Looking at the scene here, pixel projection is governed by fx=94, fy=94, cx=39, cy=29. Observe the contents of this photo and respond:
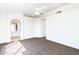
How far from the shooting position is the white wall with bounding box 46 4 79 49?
5.11m

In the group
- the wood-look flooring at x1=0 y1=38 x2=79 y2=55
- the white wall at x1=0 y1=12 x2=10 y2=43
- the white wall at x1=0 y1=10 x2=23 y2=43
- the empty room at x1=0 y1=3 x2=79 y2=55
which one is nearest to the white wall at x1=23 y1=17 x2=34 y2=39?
the empty room at x1=0 y1=3 x2=79 y2=55

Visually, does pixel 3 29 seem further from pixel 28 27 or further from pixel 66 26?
pixel 66 26

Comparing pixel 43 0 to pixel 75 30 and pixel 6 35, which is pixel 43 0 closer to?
pixel 75 30

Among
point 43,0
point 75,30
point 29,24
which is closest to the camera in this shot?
point 43,0

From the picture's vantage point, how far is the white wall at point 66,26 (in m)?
5.11

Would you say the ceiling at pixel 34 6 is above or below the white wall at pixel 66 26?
above

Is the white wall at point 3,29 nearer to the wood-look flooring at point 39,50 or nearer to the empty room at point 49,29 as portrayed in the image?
the empty room at point 49,29

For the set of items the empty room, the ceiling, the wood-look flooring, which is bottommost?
the wood-look flooring

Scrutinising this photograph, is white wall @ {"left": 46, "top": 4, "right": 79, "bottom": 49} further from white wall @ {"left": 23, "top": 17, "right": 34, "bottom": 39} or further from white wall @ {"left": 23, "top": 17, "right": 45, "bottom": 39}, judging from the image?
white wall @ {"left": 23, "top": 17, "right": 34, "bottom": 39}

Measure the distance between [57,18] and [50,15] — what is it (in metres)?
1.15

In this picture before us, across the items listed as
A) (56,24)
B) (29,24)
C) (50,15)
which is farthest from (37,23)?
(56,24)

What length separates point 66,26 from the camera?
5824 millimetres

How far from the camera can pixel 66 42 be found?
5.90 metres

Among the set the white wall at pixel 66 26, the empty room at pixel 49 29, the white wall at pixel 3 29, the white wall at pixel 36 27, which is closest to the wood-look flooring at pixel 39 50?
the empty room at pixel 49 29
